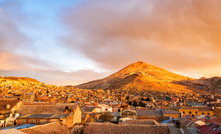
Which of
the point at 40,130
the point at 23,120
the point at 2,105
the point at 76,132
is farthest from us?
the point at 2,105

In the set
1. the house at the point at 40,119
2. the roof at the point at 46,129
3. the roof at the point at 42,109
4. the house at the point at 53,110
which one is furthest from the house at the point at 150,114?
the roof at the point at 46,129

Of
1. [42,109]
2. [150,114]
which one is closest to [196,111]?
[150,114]

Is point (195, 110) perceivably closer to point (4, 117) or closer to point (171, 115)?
point (171, 115)

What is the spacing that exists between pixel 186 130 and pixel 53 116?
16918 mm

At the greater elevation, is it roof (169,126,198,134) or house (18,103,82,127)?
house (18,103,82,127)

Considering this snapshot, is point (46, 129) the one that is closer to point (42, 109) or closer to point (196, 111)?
point (42, 109)

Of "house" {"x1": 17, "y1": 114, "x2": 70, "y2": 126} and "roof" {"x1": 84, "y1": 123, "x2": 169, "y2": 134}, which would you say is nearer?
"roof" {"x1": 84, "y1": 123, "x2": 169, "y2": 134}

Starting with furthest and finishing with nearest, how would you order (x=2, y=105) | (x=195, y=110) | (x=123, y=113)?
1. (x=195, y=110)
2. (x=123, y=113)
3. (x=2, y=105)

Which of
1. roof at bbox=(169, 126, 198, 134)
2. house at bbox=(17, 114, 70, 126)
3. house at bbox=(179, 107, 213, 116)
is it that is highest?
house at bbox=(17, 114, 70, 126)

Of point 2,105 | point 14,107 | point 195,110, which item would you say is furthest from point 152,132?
point 195,110

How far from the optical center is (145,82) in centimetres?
17000

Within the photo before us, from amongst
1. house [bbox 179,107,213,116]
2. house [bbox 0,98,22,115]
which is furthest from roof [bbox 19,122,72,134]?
house [bbox 179,107,213,116]

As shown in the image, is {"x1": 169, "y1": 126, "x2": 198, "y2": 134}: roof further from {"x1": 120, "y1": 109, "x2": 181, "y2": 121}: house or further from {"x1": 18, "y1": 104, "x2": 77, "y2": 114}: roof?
{"x1": 120, "y1": 109, "x2": 181, "y2": 121}: house

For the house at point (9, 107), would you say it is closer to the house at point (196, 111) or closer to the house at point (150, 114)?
the house at point (150, 114)
